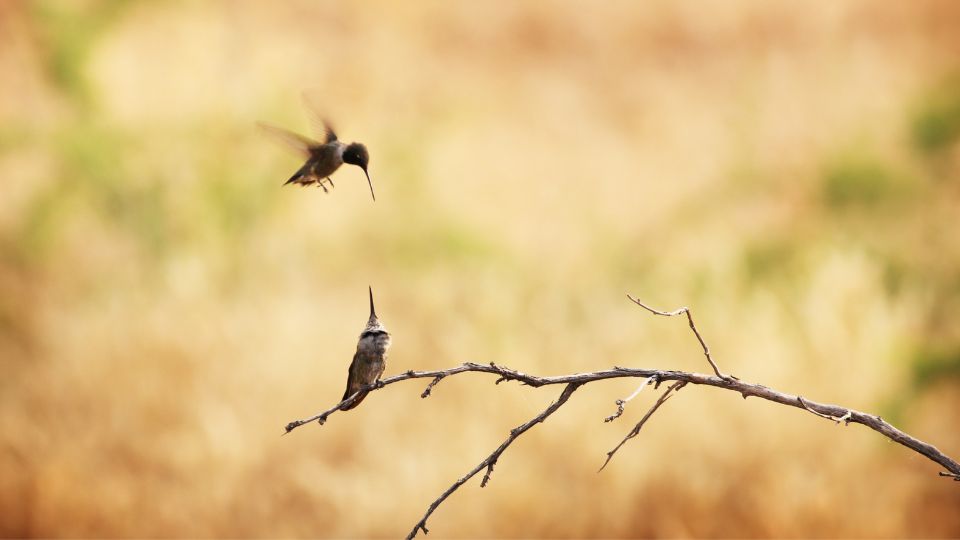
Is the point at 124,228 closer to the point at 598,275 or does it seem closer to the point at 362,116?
the point at 362,116

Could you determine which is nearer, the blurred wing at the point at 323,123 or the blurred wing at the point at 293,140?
Result: the blurred wing at the point at 293,140

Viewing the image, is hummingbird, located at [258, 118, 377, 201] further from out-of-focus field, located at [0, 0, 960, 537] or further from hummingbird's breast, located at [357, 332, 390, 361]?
out-of-focus field, located at [0, 0, 960, 537]

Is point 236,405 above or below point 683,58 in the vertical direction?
below

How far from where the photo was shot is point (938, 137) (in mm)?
7855

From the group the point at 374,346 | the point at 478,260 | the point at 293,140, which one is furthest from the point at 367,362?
the point at 478,260

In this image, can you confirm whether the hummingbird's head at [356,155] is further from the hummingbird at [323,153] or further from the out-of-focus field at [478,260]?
the out-of-focus field at [478,260]

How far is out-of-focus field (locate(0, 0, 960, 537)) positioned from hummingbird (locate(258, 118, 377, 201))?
87.1 inches

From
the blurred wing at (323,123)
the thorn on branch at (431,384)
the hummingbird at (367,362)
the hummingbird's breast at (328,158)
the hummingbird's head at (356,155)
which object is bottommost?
the thorn on branch at (431,384)

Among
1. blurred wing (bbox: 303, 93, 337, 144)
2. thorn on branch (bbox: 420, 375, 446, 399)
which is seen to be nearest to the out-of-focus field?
blurred wing (bbox: 303, 93, 337, 144)

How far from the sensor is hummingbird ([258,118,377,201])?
1745mm

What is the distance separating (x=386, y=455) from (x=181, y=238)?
259cm

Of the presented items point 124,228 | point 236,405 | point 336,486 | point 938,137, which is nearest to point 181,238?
point 124,228

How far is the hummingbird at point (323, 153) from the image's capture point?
175cm

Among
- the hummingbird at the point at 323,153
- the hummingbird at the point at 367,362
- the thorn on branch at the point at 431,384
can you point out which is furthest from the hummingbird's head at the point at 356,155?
the thorn on branch at the point at 431,384
